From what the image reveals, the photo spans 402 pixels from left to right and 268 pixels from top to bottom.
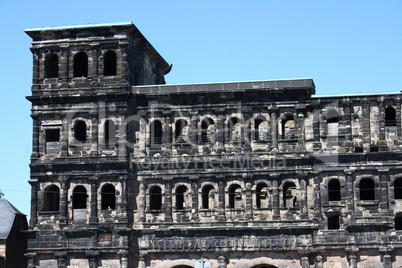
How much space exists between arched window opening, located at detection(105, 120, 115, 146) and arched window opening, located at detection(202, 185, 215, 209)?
272 inches

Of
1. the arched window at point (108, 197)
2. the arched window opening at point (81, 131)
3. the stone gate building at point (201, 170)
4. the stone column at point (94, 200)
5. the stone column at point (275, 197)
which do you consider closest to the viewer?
the stone gate building at point (201, 170)

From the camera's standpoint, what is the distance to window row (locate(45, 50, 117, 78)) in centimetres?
6050

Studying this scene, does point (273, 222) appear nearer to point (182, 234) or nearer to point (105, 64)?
point (182, 234)

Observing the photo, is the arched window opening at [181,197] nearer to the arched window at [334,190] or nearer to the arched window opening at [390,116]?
the arched window at [334,190]

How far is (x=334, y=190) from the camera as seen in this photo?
57594 millimetres

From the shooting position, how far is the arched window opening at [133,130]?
59438mm

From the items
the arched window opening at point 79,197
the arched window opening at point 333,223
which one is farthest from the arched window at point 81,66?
the arched window opening at point 333,223

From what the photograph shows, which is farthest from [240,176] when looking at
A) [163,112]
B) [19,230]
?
[19,230]

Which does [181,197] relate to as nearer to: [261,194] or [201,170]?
[201,170]

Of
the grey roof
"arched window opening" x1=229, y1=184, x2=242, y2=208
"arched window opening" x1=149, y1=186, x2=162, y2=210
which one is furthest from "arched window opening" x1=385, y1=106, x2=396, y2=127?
the grey roof

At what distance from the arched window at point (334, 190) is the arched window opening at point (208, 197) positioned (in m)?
7.64

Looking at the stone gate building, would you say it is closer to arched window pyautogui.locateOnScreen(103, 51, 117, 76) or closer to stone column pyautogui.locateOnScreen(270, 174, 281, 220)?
stone column pyautogui.locateOnScreen(270, 174, 281, 220)

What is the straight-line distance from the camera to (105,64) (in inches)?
2388

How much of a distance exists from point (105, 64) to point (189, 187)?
1031cm
